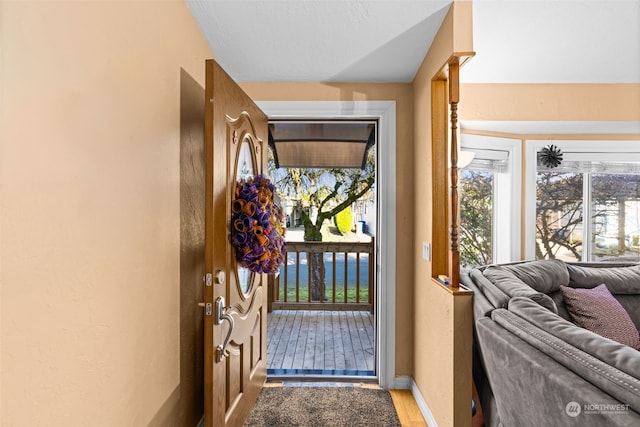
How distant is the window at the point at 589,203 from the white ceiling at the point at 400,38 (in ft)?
2.89

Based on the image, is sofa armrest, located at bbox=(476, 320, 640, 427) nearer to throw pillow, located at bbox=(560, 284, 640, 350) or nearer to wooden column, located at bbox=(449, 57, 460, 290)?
wooden column, located at bbox=(449, 57, 460, 290)

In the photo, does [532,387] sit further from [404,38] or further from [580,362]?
[404,38]

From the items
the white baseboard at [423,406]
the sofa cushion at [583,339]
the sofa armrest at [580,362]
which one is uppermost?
the sofa cushion at [583,339]

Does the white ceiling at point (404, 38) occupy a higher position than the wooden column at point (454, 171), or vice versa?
the white ceiling at point (404, 38)

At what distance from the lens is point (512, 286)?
1.65m

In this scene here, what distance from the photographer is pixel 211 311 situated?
4.73 ft

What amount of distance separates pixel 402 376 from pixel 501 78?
2.38m

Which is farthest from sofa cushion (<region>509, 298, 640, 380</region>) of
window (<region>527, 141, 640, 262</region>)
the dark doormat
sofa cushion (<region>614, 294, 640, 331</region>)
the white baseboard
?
window (<region>527, 141, 640, 262</region>)

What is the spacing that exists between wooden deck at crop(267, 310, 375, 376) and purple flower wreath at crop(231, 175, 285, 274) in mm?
1369

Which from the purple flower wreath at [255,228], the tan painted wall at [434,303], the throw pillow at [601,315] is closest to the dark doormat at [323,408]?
the tan painted wall at [434,303]

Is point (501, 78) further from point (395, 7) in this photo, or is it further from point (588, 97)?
point (395, 7)

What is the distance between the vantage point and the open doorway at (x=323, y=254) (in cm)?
292

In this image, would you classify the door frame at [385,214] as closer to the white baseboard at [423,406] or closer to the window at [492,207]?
the white baseboard at [423,406]

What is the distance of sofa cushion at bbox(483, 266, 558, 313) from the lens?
1.53 meters
